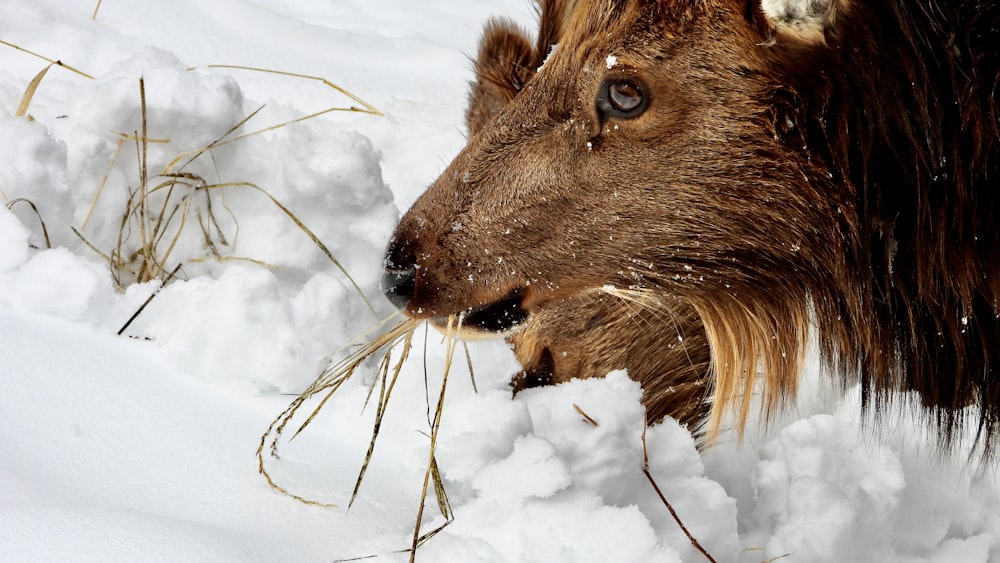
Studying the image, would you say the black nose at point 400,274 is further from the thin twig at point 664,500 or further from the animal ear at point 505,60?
the animal ear at point 505,60

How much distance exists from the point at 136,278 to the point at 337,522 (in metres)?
1.39

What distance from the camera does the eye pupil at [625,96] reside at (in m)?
2.04

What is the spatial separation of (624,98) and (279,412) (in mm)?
1187

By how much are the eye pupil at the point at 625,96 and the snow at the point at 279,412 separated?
2.26 ft

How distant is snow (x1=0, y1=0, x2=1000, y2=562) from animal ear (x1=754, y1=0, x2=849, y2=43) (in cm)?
91

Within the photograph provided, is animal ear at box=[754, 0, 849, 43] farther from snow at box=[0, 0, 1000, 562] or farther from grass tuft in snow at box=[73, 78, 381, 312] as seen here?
grass tuft in snow at box=[73, 78, 381, 312]

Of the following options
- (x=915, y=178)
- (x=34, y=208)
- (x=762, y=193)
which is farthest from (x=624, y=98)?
(x=34, y=208)

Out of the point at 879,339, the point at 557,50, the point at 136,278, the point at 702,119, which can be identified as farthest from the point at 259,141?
the point at 879,339

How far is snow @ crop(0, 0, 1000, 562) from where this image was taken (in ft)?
6.66

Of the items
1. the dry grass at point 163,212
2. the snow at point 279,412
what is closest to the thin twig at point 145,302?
the snow at point 279,412

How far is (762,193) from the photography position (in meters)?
2.05

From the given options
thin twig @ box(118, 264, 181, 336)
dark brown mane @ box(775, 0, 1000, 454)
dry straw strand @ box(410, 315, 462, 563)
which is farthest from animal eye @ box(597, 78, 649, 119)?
thin twig @ box(118, 264, 181, 336)

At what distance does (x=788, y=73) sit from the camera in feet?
6.32

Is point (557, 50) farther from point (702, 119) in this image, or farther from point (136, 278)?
point (136, 278)
